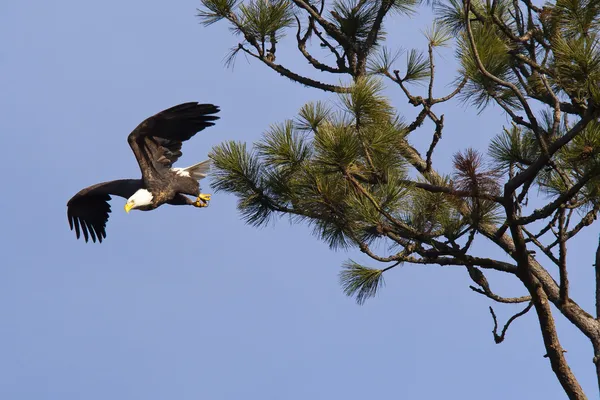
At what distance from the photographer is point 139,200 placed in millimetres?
5402

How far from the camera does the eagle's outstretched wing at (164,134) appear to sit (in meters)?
5.38

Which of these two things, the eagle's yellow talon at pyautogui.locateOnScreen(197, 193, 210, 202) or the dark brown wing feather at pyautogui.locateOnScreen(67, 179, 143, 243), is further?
the dark brown wing feather at pyautogui.locateOnScreen(67, 179, 143, 243)

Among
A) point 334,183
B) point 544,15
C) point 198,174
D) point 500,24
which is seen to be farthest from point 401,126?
point 198,174

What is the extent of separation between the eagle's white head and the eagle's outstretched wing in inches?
4.5

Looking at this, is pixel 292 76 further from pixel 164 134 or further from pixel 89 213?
pixel 89 213

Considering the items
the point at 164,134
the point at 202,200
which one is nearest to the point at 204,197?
the point at 202,200

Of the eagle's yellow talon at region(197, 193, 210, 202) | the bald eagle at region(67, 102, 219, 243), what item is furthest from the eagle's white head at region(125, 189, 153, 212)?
the eagle's yellow talon at region(197, 193, 210, 202)

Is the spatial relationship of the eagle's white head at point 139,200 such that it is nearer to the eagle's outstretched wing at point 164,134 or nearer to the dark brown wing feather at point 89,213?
the eagle's outstretched wing at point 164,134

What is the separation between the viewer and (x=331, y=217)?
4.35m

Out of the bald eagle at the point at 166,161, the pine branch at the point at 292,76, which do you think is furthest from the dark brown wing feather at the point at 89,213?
the pine branch at the point at 292,76

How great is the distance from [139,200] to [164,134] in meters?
0.46

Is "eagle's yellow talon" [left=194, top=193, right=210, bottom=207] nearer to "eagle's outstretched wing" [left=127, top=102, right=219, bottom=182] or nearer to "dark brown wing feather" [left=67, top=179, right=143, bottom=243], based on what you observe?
"eagle's outstretched wing" [left=127, top=102, right=219, bottom=182]

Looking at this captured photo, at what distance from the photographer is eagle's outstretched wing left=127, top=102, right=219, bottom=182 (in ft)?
17.6

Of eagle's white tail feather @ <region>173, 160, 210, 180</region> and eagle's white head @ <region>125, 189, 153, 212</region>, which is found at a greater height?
eagle's white tail feather @ <region>173, 160, 210, 180</region>
